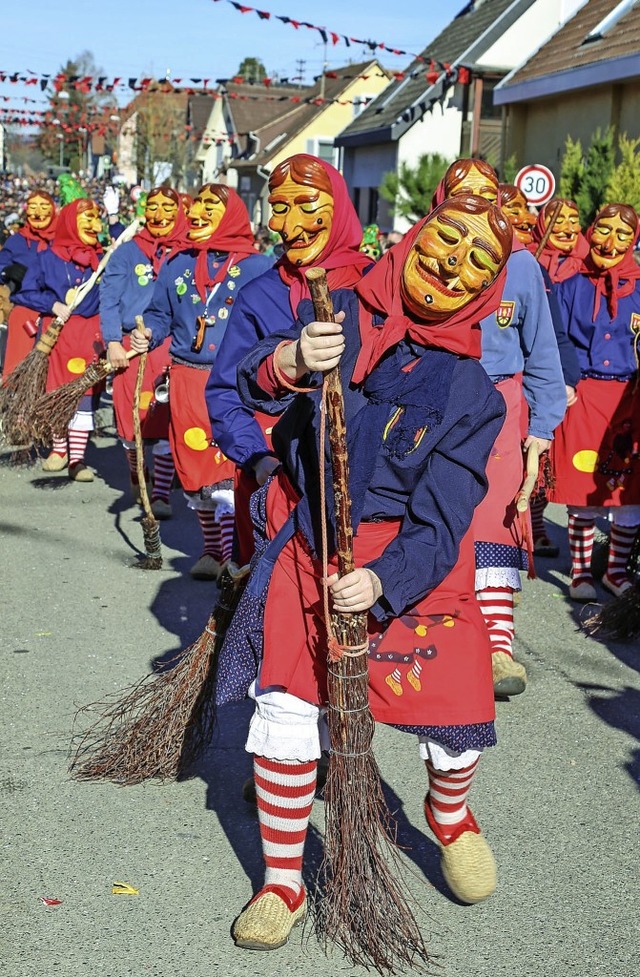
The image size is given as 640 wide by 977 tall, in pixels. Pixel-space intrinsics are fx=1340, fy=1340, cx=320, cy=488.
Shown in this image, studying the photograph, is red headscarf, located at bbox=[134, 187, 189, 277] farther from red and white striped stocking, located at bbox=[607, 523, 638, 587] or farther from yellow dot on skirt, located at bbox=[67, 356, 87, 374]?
red and white striped stocking, located at bbox=[607, 523, 638, 587]

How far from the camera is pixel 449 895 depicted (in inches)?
151

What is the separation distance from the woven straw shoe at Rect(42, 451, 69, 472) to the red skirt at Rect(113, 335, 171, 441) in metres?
2.41

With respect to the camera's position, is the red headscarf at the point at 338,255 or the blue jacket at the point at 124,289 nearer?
the red headscarf at the point at 338,255

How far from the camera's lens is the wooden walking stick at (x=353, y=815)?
3.18m

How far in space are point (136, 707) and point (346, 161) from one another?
3708cm

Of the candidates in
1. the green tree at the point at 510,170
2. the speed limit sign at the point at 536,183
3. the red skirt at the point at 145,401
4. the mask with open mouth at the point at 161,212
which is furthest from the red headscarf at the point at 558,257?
the green tree at the point at 510,170

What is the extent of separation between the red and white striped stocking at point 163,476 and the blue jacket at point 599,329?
9.29 feet

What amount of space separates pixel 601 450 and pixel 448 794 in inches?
157

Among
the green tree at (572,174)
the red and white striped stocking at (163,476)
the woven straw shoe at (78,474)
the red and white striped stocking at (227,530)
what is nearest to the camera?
the red and white striped stocking at (227,530)

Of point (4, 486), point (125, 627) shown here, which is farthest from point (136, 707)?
point (4, 486)

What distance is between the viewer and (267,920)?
344 centimetres

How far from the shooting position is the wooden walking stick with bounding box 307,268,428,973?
318cm

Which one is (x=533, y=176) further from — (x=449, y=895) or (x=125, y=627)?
(x=449, y=895)

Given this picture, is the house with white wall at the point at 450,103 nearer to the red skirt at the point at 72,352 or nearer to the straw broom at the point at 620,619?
the red skirt at the point at 72,352
